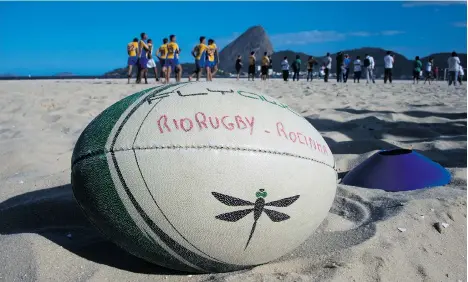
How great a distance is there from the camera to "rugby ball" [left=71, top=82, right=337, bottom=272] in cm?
195

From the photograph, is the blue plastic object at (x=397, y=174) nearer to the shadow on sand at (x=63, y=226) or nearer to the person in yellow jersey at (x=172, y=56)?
the shadow on sand at (x=63, y=226)

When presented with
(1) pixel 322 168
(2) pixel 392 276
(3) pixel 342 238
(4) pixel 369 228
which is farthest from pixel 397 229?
(1) pixel 322 168

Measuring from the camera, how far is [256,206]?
1994mm

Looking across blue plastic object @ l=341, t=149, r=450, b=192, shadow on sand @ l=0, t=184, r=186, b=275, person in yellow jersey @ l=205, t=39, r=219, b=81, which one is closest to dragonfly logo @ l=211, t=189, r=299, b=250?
shadow on sand @ l=0, t=184, r=186, b=275

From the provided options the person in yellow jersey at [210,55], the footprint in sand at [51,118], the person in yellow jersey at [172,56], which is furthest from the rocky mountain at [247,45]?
the footprint in sand at [51,118]

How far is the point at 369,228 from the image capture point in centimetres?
261

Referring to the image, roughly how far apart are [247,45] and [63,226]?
2354 inches

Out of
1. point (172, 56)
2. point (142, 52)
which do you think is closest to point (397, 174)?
point (172, 56)

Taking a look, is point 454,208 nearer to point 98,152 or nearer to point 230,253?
point 230,253

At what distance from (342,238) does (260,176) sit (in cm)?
78

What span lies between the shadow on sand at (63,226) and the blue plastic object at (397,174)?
1.74 meters

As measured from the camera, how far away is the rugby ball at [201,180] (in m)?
1.95

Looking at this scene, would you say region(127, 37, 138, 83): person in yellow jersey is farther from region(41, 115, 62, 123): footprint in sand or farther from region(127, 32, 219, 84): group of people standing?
region(41, 115, 62, 123): footprint in sand

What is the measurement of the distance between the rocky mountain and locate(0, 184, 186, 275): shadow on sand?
186 feet
